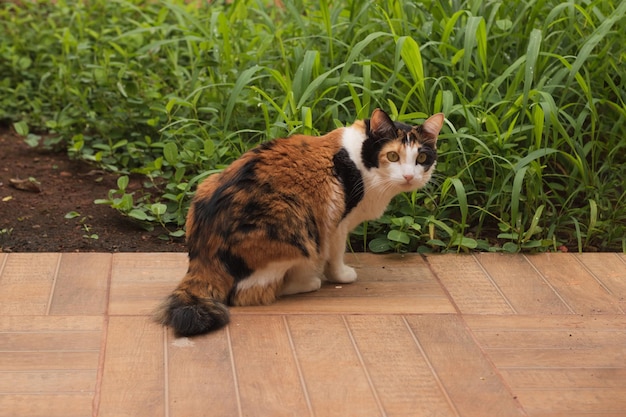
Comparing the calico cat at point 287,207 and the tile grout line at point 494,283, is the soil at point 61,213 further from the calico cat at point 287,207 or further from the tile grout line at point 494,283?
the tile grout line at point 494,283

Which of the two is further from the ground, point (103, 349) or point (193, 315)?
point (193, 315)

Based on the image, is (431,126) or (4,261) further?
(4,261)

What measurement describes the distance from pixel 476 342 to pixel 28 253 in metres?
1.98

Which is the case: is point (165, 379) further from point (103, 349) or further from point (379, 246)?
point (379, 246)

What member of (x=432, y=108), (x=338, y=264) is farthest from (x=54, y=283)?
(x=432, y=108)

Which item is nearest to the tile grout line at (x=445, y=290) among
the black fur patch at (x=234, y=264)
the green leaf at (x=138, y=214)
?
the black fur patch at (x=234, y=264)

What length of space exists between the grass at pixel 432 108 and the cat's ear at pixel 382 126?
25.5 inches

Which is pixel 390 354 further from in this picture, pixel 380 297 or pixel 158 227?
pixel 158 227

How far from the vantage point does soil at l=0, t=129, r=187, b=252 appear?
4.29 meters

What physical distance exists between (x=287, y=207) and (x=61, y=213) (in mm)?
1524

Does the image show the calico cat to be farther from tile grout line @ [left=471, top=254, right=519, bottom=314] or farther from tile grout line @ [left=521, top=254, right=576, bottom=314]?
tile grout line @ [left=521, top=254, right=576, bottom=314]

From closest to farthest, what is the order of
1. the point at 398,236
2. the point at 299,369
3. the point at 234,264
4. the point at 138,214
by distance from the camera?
the point at 299,369, the point at 234,264, the point at 398,236, the point at 138,214

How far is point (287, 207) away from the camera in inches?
142

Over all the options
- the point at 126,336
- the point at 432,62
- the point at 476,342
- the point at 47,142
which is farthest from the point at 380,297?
the point at 47,142
